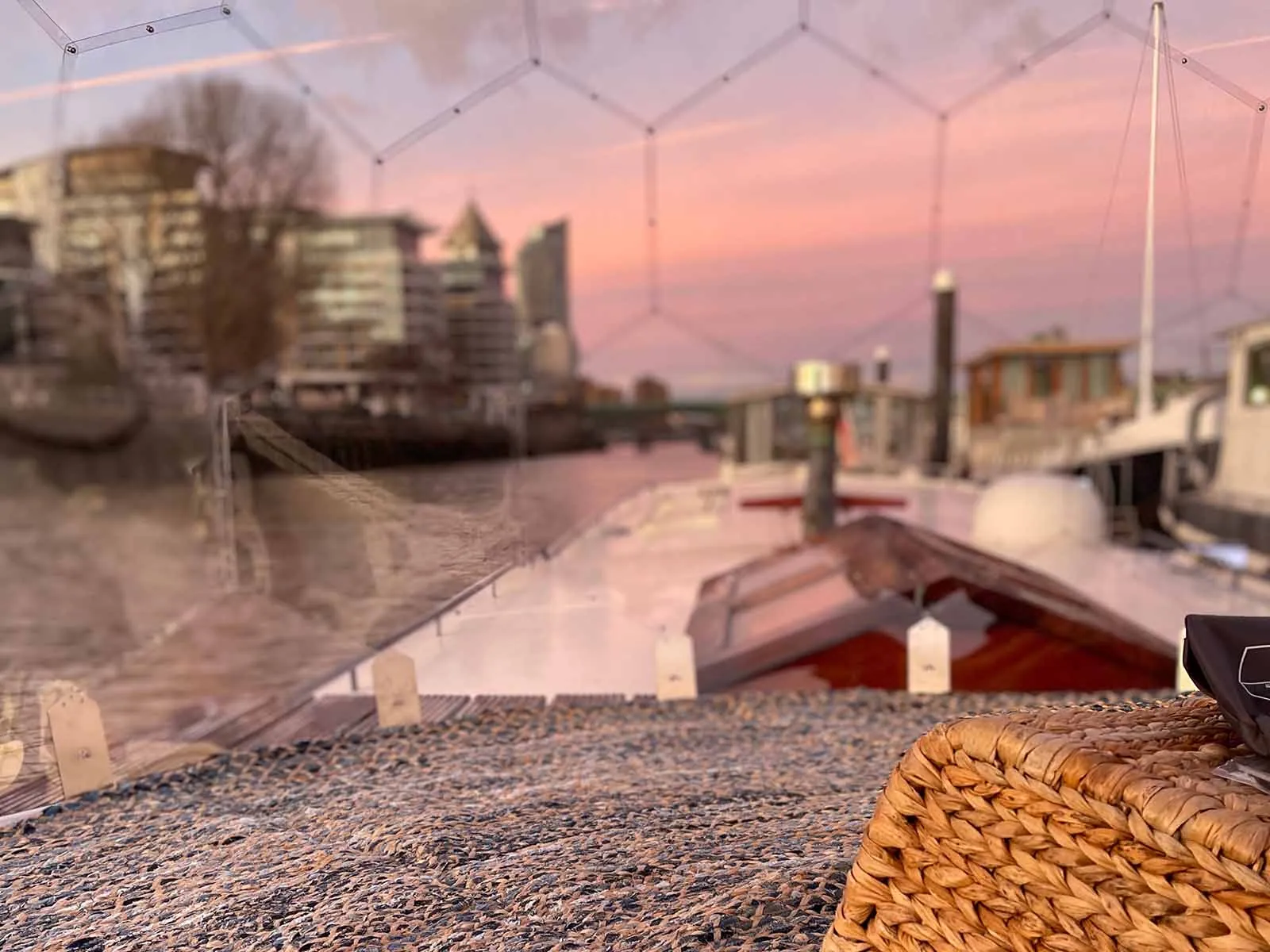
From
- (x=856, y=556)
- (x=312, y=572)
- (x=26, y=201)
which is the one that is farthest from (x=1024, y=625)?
(x=26, y=201)

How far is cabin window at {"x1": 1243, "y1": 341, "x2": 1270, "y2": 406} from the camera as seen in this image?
12.7ft

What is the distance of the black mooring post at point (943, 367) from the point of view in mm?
3017

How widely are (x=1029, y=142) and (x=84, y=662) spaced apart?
4.70 meters

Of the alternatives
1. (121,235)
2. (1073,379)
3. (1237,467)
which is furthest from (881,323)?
(121,235)

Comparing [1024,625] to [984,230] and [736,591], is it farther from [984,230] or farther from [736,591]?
[984,230]

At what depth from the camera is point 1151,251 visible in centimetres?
162

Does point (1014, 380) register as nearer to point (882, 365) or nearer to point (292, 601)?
point (882, 365)

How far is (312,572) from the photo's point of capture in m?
2.07

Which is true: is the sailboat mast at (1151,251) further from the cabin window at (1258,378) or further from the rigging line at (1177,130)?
the cabin window at (1258,378)

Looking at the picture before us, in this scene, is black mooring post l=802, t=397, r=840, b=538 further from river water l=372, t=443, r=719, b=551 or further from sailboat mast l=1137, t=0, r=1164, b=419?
sailboat mast l=1137, t=0, r=1164, b=419

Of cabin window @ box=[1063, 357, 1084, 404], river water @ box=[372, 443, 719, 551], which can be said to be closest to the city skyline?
cabin window @ box=[1063, 357, 1084, 404]

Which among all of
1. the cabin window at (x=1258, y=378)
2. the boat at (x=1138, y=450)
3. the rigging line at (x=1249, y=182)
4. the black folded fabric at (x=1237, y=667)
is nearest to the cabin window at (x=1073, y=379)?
the boat at (x=1138, y=450)

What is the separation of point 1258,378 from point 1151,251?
9.81 feet

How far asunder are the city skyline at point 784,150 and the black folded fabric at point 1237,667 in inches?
45.2
